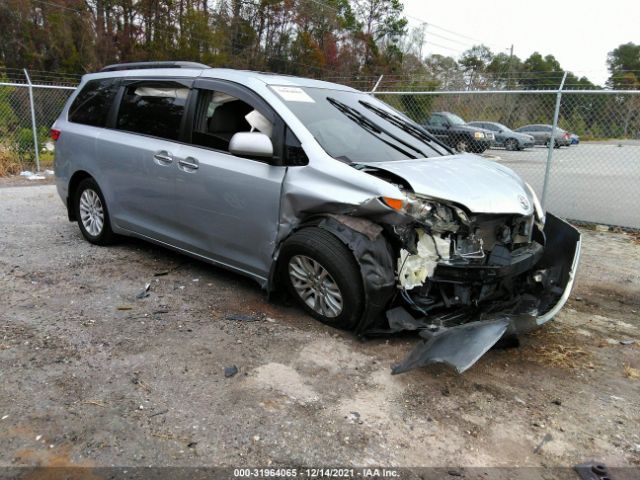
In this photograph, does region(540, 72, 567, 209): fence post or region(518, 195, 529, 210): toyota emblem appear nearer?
region(518, 195, 529, 210): toyota emblem

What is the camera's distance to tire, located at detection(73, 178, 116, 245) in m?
5.25

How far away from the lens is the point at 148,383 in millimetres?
2938

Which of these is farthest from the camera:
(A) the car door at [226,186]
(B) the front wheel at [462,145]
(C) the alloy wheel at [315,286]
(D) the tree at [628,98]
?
(B) the front wheel at [462,145]

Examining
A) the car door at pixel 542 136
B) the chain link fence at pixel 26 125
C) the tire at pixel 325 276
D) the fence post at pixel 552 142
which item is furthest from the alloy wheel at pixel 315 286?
the chain link fence at pixel 26 125

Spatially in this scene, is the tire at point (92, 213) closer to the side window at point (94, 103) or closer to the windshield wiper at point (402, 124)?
the side window at point (94, 103)

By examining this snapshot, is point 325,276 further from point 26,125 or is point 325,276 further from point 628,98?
point 26,125

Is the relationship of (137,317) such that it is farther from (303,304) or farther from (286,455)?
(286,455)

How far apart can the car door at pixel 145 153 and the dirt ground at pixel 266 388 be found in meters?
0.65

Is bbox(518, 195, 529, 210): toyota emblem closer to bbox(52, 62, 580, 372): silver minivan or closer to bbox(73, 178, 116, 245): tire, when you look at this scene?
bbox(52, 62, 580, 372): silver minivan

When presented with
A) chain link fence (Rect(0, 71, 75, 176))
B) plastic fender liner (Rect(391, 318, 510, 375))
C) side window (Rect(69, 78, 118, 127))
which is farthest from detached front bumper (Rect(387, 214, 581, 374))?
chain link fence (Rect(0, 71, 75, 176))

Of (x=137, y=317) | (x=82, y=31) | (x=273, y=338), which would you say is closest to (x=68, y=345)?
(x=137, y=317)

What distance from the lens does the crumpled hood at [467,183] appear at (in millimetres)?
3322

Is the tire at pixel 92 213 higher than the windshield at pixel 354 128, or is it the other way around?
the windshield at pixel 354 128

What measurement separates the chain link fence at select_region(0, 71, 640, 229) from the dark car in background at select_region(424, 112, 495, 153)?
0.07ft
